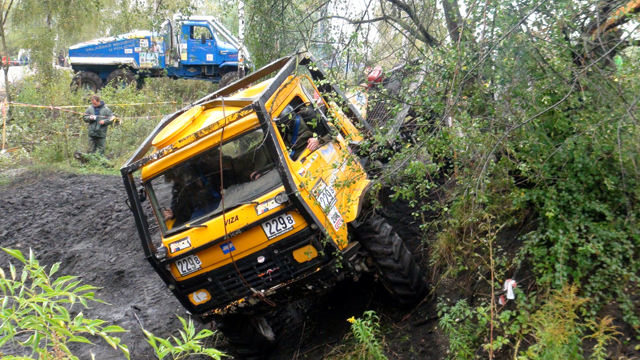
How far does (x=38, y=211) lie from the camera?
32.2 feet

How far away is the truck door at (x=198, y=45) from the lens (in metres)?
18.6

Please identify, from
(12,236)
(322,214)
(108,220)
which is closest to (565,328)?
(322,214)

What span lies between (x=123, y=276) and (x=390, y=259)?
4.42m

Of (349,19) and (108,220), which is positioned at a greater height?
(349,19)

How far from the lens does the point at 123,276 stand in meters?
7.70

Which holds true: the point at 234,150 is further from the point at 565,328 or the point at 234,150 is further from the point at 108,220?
the point at 108,220

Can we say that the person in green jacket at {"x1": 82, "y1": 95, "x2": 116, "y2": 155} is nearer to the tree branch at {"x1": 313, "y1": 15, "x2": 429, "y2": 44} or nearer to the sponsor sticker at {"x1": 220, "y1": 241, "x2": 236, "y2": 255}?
the tree branch at {"x1": 313, "y1": 15, "x2": 429, "y2": 44}

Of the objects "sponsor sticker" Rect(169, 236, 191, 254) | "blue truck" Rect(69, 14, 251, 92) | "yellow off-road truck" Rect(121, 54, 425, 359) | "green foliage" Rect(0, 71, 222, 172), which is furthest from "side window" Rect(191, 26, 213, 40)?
"sponsor sticker" Rect(169, 236, 191, 254)

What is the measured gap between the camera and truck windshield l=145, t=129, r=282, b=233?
4672 millimetres

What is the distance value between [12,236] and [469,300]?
783 cm

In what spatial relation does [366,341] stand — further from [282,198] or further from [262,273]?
[282,198]

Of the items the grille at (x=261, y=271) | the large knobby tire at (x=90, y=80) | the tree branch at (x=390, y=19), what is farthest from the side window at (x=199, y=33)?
the grille at (x=261, y=271)

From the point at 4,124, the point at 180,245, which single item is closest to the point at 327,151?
the point at 180,245

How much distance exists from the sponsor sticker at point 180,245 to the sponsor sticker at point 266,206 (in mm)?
696
